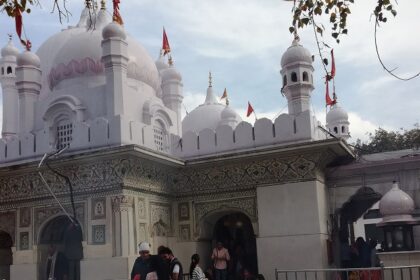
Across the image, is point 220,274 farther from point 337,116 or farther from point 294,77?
point 337,116

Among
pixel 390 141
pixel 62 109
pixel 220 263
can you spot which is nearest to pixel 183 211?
pixel 220 263

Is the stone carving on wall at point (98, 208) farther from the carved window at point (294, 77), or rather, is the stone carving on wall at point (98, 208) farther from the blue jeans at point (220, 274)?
the carved window at point (294, 77)

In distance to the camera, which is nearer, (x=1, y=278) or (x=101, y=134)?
(x=101, y=134)

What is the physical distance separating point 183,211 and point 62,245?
2896mm

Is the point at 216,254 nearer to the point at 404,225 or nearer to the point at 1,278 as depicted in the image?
the point at 404,225

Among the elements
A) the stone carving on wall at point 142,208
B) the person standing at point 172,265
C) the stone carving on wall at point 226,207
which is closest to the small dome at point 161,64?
the stone carving on wall at point 226,207

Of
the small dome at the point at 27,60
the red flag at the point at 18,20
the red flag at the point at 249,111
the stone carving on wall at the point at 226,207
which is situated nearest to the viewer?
the red flag at the point at 18,20

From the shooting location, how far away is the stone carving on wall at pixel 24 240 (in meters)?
13.0

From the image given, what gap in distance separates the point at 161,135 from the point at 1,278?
5262 mm

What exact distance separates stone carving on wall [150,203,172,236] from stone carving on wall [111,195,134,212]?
1.01m

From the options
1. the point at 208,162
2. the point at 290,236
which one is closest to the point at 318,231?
the point at 290,236

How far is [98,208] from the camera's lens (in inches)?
478

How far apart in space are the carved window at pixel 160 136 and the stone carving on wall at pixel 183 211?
1.38 metres

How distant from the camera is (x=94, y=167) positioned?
1219 centimetres
